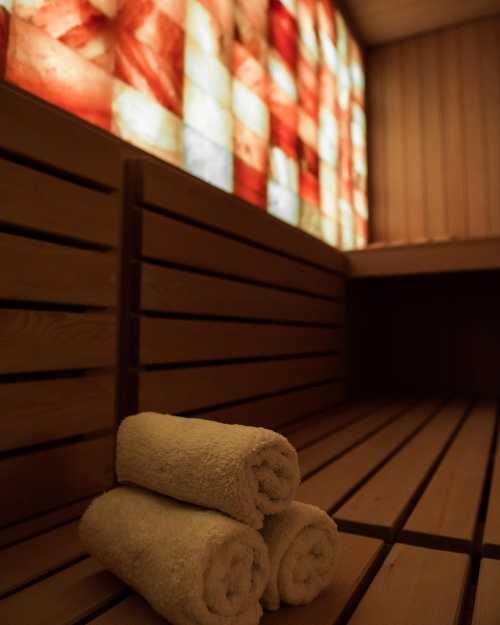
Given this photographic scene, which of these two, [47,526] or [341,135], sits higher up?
[341,135]

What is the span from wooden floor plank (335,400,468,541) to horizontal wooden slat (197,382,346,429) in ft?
2.04

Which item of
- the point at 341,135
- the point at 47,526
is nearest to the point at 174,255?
the point at 47,526

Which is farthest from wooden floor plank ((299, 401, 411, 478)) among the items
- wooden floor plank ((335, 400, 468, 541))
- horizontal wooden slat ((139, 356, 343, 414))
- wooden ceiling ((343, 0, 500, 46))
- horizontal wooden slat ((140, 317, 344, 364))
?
wooden ceiling ((343, 0, 500, 46))

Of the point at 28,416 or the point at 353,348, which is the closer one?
the point at 28,416

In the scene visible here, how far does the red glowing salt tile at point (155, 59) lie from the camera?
202cm

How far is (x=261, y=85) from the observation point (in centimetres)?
313

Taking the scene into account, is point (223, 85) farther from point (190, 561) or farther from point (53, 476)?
point (190, 561)

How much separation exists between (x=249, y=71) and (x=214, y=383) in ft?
6.12

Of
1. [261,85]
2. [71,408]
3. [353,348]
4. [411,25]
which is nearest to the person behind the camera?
[71,408]

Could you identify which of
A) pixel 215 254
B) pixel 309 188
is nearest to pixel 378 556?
pixel 215 254

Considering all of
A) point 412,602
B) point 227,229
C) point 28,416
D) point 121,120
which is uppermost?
point 121,120

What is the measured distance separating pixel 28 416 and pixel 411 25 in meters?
5.02

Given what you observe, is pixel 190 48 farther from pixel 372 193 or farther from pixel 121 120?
pixel 372 193

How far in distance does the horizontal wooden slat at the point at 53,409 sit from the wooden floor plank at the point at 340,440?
0.70 meters
